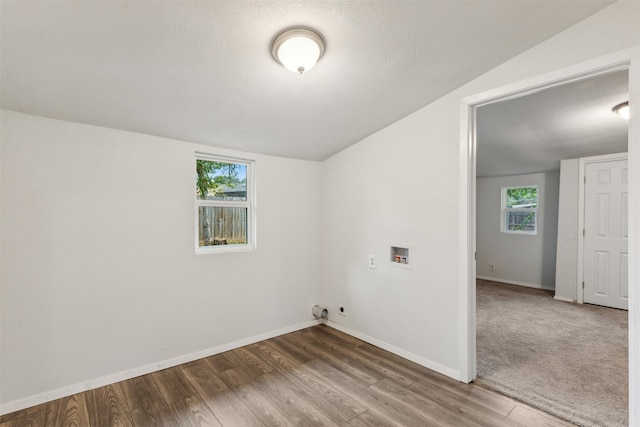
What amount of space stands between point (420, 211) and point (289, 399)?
1.87 metres

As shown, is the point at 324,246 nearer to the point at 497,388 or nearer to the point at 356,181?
the point at 356,181

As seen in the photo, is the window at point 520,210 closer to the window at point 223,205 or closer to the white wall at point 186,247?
the white wall at point 186,247

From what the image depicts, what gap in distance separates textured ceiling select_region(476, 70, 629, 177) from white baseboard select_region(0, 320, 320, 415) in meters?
3.57

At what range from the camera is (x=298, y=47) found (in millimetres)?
1576

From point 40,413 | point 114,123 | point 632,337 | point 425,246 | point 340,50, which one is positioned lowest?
point 40,413

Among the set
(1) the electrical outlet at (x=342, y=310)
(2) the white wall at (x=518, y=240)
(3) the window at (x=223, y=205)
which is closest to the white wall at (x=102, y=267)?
(3) the window at (x=223, y=205)

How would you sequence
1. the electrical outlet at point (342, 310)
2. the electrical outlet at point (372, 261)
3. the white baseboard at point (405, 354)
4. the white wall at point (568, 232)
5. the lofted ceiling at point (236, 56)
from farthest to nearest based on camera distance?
1. the white wall at point (568, 232)
2. the electrical outlet at point (342, 310)
3. the electrical outlet at point (372, 261)
4. the white baseboard at point (405, 354)
5. the lofted ceiling at point (236, 56)

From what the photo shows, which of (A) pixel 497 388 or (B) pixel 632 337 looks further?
(A) pixel 497 388

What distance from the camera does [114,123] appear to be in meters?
2.24

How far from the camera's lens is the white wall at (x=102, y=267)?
1981mm

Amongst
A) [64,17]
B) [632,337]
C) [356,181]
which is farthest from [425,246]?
[64,17]

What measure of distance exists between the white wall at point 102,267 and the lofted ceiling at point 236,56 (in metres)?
0.28

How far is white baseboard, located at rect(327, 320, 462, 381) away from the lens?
235 cm

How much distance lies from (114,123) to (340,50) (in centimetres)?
185
